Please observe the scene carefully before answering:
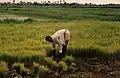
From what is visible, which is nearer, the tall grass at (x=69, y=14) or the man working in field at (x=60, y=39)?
the man working in field at (x=60, y=39)

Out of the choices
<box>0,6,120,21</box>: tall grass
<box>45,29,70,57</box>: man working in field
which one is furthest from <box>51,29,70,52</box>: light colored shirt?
<box>0,6,120,21</box>: tall grass

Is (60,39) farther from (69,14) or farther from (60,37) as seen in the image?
(69,14)

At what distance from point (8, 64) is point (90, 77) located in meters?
2.37

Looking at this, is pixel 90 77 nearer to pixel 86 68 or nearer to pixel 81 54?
pixel 86 68

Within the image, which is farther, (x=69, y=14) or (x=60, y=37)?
(x=69, y=14)

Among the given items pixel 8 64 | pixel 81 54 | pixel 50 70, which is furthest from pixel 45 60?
pixel 81 54

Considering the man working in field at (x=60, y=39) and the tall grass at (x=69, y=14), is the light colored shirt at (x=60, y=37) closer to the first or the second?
the man working in field at (x=60, y=39)

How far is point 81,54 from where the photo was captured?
10.7 metres

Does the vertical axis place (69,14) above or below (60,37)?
below

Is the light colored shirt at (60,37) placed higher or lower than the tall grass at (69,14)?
higher

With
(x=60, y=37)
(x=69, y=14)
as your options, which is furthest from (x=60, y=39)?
(x=69, y=14)

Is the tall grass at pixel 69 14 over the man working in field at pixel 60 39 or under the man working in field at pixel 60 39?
under

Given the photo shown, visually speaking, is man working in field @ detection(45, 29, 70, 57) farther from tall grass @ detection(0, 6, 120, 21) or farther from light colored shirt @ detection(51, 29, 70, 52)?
tall grass @ detection(0, 6, 120, 21)

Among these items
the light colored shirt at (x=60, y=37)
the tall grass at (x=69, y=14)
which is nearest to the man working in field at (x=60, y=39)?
the light colored shirt at (x=60, y=37)
